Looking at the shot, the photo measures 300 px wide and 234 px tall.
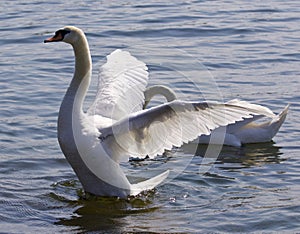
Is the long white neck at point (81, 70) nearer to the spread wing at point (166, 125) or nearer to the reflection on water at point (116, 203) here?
the spread wing at point (166, 125)

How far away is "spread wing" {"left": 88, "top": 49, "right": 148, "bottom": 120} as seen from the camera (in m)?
8.11

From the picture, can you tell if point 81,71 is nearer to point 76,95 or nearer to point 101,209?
point 76,95

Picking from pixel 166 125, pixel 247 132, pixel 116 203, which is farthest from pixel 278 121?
pixel 166 125

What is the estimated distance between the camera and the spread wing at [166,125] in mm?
6719

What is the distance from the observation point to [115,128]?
7184mm

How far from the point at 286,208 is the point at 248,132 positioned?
9.00 ft

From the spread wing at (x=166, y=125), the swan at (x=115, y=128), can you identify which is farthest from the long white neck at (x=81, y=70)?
the spread wing at (x=166, y=125)

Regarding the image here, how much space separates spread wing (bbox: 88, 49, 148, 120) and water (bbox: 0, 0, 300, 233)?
0.82 metres

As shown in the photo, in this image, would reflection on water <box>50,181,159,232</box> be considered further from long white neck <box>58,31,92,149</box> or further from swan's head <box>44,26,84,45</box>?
swan's head <box>44,26,84,45</box>

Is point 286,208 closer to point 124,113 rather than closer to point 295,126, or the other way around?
point 124,113

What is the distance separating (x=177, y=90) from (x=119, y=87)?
345 cm

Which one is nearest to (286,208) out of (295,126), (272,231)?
(272,231)

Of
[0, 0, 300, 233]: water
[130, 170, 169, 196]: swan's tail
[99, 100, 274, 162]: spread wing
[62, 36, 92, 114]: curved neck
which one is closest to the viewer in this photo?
[99, 100, 274, 162]: spread wing

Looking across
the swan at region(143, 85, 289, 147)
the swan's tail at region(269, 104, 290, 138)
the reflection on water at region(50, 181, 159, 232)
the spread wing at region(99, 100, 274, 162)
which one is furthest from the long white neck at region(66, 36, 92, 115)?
the swan's tail at region(269, 104, 290, 138)
